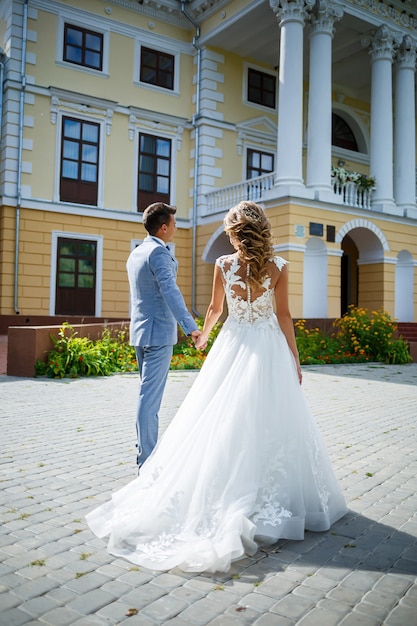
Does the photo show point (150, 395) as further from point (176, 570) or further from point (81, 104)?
point (81, 104)

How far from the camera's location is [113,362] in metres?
12.3

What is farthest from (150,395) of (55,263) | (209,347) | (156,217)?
(55,263)

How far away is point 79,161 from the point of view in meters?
20.1

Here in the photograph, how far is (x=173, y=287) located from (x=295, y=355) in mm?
1024

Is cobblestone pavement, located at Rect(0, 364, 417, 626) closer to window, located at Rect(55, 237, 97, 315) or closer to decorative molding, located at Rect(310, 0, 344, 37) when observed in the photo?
window, located at Rect(55, 237, 97, 315)

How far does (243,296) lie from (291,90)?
16604mm

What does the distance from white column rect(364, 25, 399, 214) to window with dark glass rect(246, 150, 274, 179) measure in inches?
178

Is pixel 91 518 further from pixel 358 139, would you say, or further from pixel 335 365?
pixel 358 139

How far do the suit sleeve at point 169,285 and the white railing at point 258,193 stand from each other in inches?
601

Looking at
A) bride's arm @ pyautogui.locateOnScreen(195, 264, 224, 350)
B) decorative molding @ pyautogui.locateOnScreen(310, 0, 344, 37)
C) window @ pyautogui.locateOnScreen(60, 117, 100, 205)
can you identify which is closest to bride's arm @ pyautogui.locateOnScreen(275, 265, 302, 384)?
bride's arm @ pyautogui.locateOnScreen(195, 264, 224, 350)

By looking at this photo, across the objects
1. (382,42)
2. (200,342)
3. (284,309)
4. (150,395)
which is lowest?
(150,395)

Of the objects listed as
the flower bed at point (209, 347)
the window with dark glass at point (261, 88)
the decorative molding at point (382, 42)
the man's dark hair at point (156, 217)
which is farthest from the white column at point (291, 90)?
the man's dark hair at point (156, 217)

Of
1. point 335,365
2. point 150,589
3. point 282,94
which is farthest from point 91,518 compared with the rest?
point 282,94

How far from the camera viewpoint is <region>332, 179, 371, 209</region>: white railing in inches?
779
